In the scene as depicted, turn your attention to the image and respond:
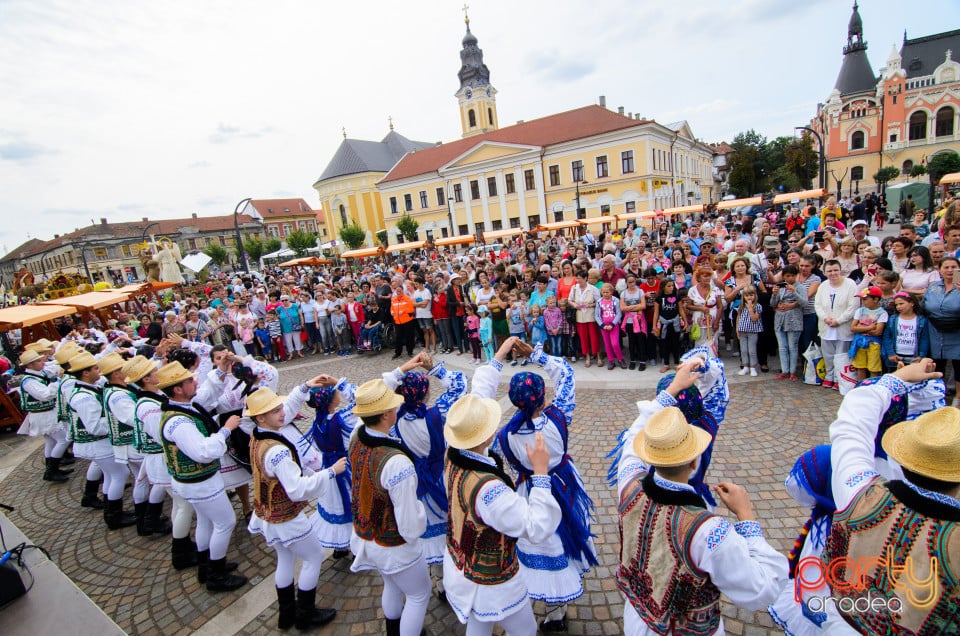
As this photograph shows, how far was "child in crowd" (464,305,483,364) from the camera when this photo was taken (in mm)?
9938

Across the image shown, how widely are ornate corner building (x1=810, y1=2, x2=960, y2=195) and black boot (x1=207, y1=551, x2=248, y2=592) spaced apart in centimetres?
6668

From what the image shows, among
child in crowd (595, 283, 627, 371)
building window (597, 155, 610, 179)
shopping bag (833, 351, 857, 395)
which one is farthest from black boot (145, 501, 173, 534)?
building window (597, 155, 610, 179)

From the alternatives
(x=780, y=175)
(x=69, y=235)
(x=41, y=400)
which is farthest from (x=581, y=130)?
(x=69, y=235)

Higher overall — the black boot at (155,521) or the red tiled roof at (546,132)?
the red tiled roof at (546,132)

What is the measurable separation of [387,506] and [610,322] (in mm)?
6151

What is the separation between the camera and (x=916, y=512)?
1559mm

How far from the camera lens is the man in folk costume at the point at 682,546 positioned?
5.81 feet

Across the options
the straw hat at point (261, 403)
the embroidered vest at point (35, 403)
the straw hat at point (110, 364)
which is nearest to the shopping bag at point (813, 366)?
the straw hat at point (261, 403)

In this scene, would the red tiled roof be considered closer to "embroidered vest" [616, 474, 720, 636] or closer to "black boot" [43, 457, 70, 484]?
"black boot" [43, 457, 70, 484]

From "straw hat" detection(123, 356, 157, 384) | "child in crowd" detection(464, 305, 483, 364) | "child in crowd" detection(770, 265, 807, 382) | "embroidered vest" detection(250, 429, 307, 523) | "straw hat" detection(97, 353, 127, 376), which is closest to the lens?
"embroidered vest" detection(250, 429, 307, 523)

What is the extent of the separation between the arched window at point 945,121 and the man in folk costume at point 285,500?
77656mm

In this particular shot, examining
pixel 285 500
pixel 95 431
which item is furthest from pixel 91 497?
pixel 285 500

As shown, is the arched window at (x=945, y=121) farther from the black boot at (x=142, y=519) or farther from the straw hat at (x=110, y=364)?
the black boot at (x=142, y=519)

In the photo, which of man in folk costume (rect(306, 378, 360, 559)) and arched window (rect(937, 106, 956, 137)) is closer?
man in folk costume (rect(306, 378, 360, 559))
